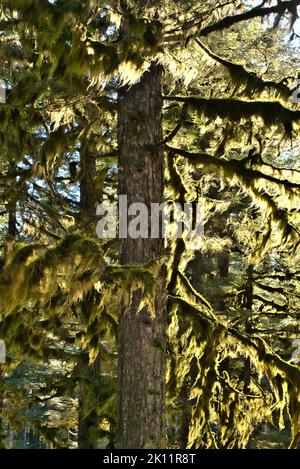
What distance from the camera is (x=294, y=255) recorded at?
322 inches

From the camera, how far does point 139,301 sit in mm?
7004

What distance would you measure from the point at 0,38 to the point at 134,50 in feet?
5.78

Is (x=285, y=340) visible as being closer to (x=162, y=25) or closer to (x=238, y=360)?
(x=238, y=360)

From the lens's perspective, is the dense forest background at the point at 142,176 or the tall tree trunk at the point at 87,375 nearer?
the dense forest background at the point at 142,176

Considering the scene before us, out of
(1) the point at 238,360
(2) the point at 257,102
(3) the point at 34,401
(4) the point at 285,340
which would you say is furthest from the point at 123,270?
(1) the point at 238,360

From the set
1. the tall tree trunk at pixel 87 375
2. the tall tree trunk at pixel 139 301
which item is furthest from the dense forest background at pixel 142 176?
the tall tree trunk at pixel 87 375

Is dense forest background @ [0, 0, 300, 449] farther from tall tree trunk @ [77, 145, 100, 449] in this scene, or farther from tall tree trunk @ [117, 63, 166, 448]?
tall tree trunk @ [77, 145, 100, 449]

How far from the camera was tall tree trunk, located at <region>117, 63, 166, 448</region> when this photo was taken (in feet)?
22.7

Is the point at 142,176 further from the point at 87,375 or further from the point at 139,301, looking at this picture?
the point at 87,375

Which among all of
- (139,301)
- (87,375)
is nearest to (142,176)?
(139,301)

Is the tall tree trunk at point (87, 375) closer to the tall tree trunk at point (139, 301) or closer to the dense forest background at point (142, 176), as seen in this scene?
the dense forest background at point (142, 176)

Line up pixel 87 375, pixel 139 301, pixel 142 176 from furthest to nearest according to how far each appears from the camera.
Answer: pixel 87 375 → pixel 142 176 → pixel 139 301

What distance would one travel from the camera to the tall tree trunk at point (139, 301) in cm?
692

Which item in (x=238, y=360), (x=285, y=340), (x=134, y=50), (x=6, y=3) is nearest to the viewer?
(x=6, y=3)
